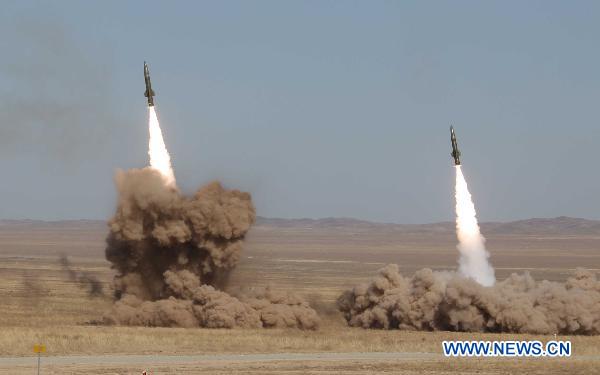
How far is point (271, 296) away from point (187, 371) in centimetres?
1697

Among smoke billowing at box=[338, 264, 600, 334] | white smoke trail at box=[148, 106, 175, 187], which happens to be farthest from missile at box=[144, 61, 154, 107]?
smoke billowing at box=[338, 264, 600, 334]

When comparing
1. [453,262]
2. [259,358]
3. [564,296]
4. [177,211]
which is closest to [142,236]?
[177,211]

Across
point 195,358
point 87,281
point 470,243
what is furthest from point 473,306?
point 87,281

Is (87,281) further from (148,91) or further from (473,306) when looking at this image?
(473,306)

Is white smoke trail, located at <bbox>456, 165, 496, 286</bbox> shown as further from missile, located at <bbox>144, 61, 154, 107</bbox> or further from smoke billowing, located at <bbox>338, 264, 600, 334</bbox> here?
missile, located at <bbox>144, 61, 154, 107</bbox>

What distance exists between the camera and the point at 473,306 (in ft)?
162

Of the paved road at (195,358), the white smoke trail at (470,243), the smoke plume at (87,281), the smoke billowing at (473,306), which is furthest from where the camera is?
the smoke plume at (87,281)

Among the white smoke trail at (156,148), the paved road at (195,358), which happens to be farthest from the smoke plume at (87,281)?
the paved road at (195,358)

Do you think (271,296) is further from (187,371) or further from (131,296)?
(187,371)

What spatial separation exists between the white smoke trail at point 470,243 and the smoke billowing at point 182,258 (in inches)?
404

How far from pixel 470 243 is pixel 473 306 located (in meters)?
8.92

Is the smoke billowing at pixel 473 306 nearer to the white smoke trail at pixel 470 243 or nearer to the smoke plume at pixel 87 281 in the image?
the white smoke trail at pixel 470 243

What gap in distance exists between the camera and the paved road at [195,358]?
121 feet

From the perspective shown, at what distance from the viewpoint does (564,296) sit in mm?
49625
